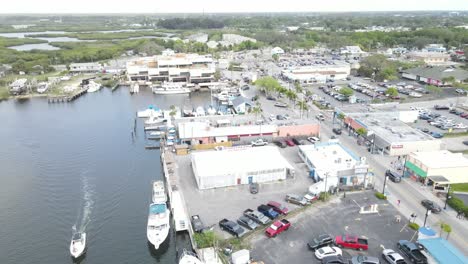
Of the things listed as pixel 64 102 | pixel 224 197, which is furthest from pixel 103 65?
pixel 224 197

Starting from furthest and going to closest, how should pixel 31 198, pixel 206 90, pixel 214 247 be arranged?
pixel 206 90
pixel 31 198
pixel 214 247

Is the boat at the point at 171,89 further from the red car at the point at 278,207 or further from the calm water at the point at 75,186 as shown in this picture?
the red car at the point at 278,207

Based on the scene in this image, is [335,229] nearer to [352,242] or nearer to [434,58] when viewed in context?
[352,242]

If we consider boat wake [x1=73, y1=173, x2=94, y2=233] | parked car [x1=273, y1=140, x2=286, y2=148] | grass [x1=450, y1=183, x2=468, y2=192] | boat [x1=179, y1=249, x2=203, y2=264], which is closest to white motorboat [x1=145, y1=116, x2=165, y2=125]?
boat wake [x1=73, y1=173, x2=94, y2=233]

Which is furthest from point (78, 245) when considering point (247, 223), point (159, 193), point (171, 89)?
point (171, 89)

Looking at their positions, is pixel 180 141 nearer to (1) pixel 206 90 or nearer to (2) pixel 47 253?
(2) pixel 47 253

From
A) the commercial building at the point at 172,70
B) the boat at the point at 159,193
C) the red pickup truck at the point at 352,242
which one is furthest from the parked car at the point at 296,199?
the commercial building at the point at 172,70
